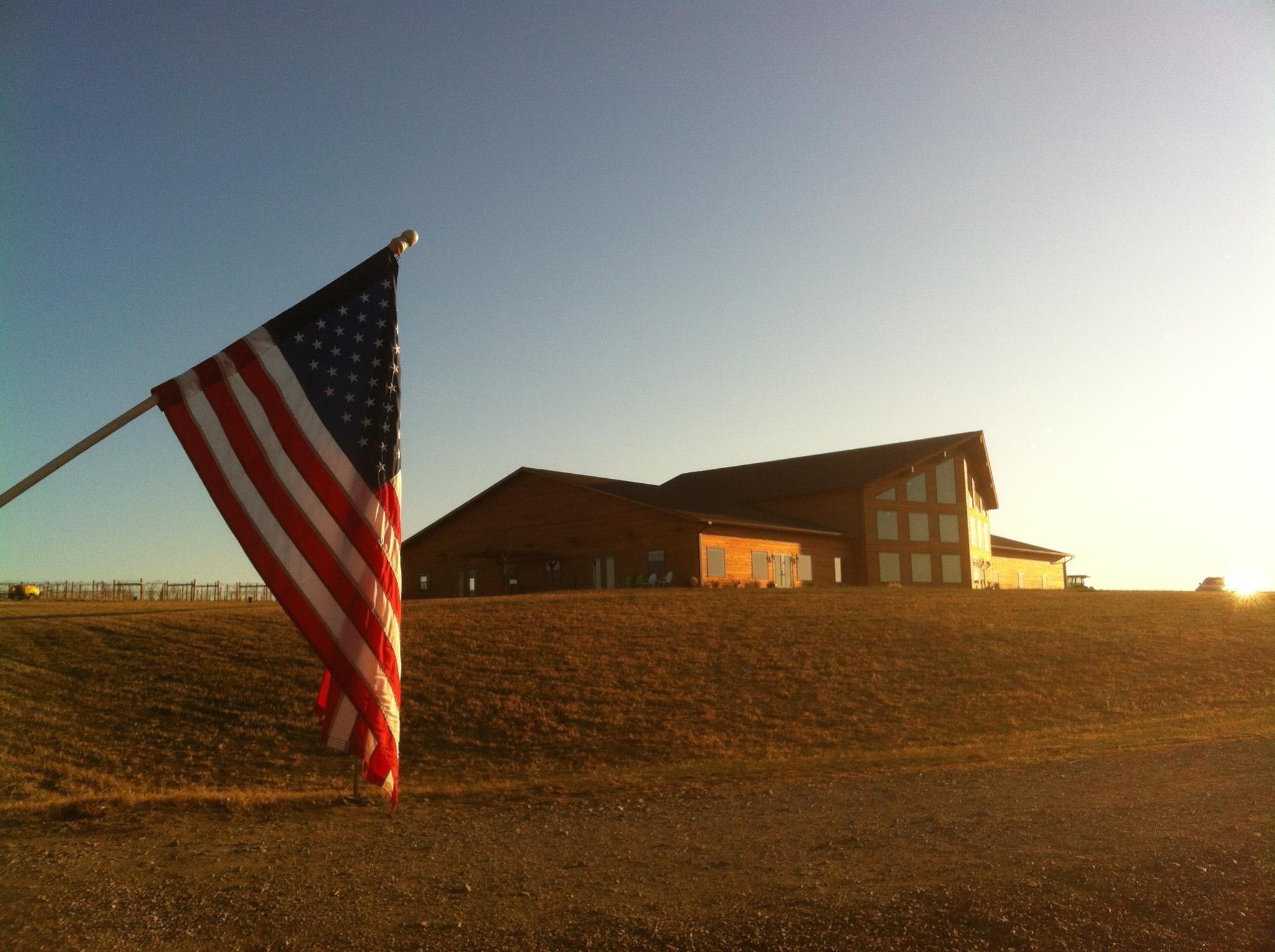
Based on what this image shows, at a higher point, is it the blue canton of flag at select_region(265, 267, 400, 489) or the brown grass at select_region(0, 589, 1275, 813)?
the blue canton of flag at select_region(265, 267, 400, 489)

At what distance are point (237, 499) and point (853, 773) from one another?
975cm

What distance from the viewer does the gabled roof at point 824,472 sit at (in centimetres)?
4903

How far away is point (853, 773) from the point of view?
44.1ft

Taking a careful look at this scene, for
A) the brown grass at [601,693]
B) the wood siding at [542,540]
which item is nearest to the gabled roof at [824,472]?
the wood siding at [542,540]

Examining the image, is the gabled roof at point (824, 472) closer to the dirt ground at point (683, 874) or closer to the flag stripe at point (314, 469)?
the dirt ground at point (683, 874)

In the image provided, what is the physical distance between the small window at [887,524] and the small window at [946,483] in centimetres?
291

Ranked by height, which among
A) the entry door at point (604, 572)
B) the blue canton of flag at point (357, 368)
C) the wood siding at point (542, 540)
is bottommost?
the blue canton of flag at point (357, 368)

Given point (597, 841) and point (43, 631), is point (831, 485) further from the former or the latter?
point (597, 841)

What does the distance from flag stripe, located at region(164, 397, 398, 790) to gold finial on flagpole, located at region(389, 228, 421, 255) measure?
65.0 inches

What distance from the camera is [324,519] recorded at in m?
6.27

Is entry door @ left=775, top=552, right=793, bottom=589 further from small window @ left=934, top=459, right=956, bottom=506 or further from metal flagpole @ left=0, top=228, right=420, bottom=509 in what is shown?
metal flagpole @ left=0, top=228, right=420, bottom=509

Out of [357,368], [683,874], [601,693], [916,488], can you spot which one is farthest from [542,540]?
[357,368]

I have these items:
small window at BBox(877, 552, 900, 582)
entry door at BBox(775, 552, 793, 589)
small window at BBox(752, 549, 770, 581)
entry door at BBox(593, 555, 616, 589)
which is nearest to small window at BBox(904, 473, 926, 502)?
small window at BBox(877, 552, 900, 582)

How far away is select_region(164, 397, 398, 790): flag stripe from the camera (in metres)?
5.94
